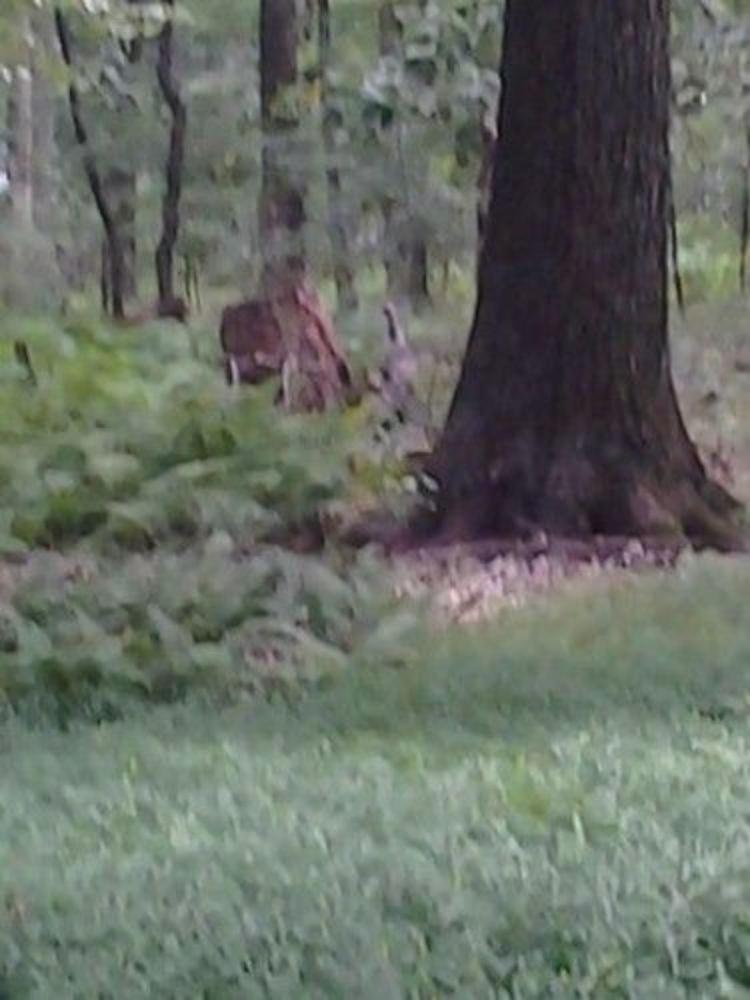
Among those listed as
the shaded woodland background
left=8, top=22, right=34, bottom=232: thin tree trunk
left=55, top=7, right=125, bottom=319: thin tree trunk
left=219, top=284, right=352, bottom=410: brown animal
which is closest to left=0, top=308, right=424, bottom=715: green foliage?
left=219, top=284, right=352, bottom=410: brown animal

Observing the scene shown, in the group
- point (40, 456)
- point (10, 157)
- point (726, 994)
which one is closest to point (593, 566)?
point (40, 456)

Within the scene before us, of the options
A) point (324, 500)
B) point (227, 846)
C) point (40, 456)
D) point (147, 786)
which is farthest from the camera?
point (40, 456)

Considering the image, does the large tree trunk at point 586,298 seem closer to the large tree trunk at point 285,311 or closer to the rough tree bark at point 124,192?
the large tree trunk at point 285,311

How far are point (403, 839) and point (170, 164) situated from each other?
668 inches

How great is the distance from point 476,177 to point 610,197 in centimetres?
824

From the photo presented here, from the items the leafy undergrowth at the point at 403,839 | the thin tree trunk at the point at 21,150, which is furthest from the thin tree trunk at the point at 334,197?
the leafy undergrowth at the point at 403,839

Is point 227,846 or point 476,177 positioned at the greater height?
point 476,177

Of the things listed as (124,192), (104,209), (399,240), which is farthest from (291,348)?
(124,192)

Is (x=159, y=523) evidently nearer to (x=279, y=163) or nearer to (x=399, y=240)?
(x=279, y=163)

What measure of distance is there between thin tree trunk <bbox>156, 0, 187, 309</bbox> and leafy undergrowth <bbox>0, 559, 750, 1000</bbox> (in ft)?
47.4

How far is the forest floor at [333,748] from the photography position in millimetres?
4145

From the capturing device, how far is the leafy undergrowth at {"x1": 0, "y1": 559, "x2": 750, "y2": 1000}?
13.4 feet

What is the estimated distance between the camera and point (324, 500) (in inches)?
385

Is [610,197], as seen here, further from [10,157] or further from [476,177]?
[10,157]
